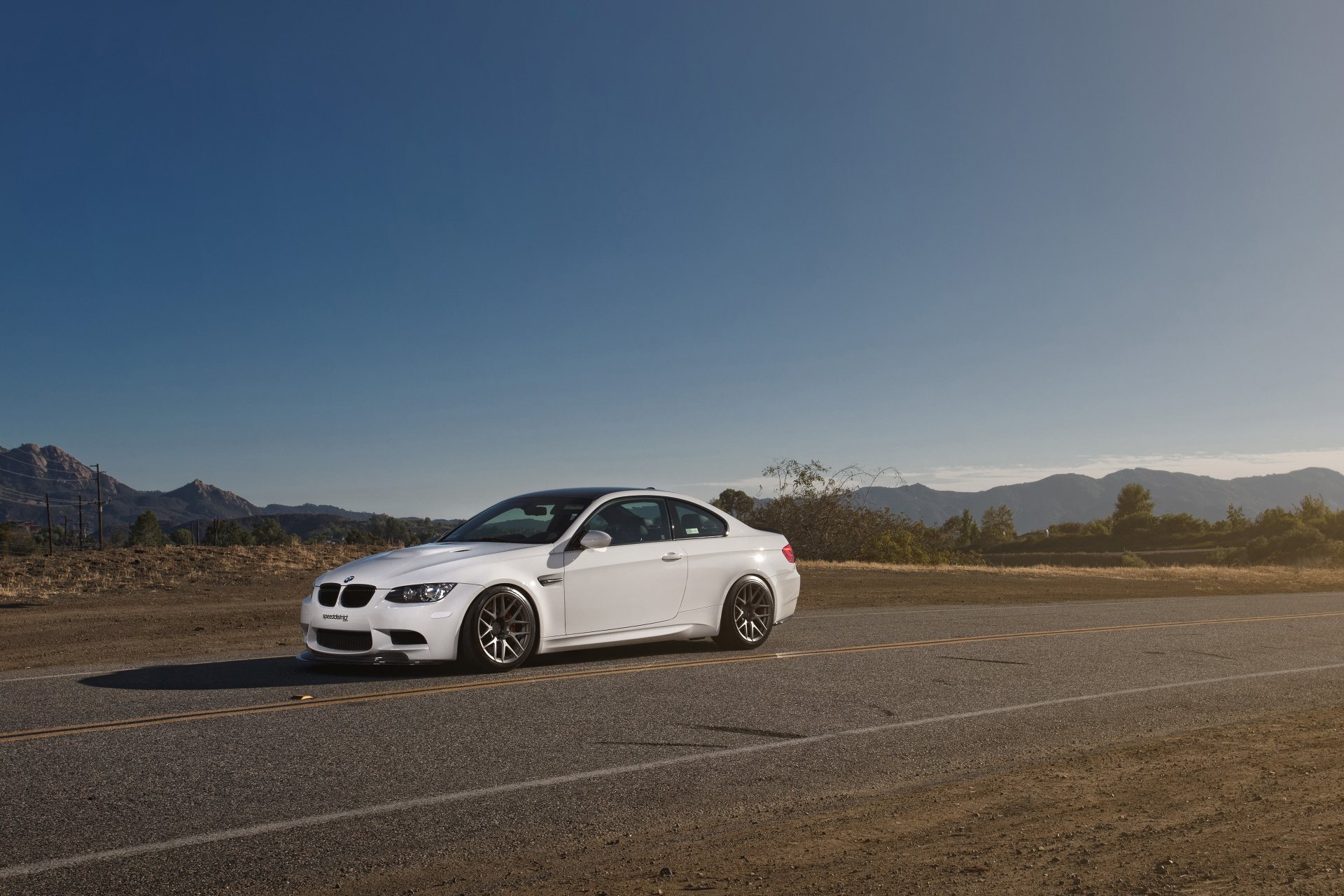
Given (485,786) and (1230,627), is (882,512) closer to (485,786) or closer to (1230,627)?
(1230,627)

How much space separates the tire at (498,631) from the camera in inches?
344

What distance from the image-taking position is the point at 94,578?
81.1 ft

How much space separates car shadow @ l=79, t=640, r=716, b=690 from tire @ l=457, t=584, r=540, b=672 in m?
0.19

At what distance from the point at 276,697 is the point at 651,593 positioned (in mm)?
3644

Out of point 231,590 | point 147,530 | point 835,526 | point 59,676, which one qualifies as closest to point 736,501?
point 835,526

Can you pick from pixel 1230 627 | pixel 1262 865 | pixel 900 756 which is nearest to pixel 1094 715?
pixel 900 756

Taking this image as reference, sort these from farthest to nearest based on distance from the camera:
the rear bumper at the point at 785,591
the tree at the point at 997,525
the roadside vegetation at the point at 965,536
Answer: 1. the tree at the point at 997,525
2. the roadside vegetation at the point at 965,536
3. the rear bumper at the point at 785,591

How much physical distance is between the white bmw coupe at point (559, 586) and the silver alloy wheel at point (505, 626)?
0.01 meters

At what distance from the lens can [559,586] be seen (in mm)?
9266

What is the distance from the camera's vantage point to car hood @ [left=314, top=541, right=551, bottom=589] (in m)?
8.55

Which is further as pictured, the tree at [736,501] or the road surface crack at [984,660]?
the tree at [736,501]

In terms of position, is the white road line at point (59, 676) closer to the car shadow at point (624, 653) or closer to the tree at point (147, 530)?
the car shadow at point (624, 653)

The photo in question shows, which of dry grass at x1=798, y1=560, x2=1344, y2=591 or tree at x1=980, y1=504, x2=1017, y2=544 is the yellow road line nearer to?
dry grass at x1=798, y1=560, x2=1344, y2=591

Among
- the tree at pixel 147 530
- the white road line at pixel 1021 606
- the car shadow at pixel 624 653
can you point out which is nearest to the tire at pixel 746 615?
the car shadow at pixel 624 653
